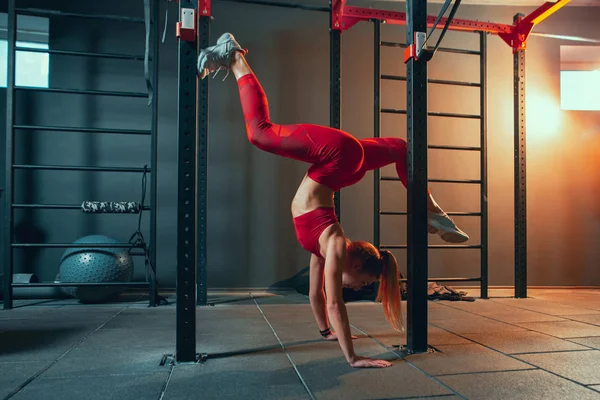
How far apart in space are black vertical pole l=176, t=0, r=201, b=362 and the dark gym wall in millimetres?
2291

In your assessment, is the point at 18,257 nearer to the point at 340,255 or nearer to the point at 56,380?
the point at 56,380

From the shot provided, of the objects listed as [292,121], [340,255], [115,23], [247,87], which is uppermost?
[115,23]

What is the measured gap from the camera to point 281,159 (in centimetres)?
447

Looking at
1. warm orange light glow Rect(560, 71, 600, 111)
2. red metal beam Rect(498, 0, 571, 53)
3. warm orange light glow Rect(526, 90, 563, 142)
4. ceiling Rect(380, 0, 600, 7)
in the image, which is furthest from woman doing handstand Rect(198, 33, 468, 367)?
warm orange light glow Rect(560, 71, 600, 111)

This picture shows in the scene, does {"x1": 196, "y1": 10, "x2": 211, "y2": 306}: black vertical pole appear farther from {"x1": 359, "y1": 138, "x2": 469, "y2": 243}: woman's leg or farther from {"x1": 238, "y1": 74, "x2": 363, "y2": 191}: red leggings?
{"x1": 359, "y1": 138, "x2": 469, "y2": 243}: woman's leg

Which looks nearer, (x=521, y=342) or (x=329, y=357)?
(x=329, y=357)

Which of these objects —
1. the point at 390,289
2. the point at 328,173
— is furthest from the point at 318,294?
the point at 328,173

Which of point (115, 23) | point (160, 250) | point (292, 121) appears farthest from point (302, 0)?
point (160, 250)

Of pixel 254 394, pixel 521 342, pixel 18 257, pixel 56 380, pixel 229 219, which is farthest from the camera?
pixel 229 219

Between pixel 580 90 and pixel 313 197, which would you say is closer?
pixel 313 197

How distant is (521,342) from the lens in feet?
8.02

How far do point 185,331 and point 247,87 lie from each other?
3.79ft

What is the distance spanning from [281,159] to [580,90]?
3.54m

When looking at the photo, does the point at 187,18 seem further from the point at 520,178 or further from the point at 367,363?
the point at 520,178
